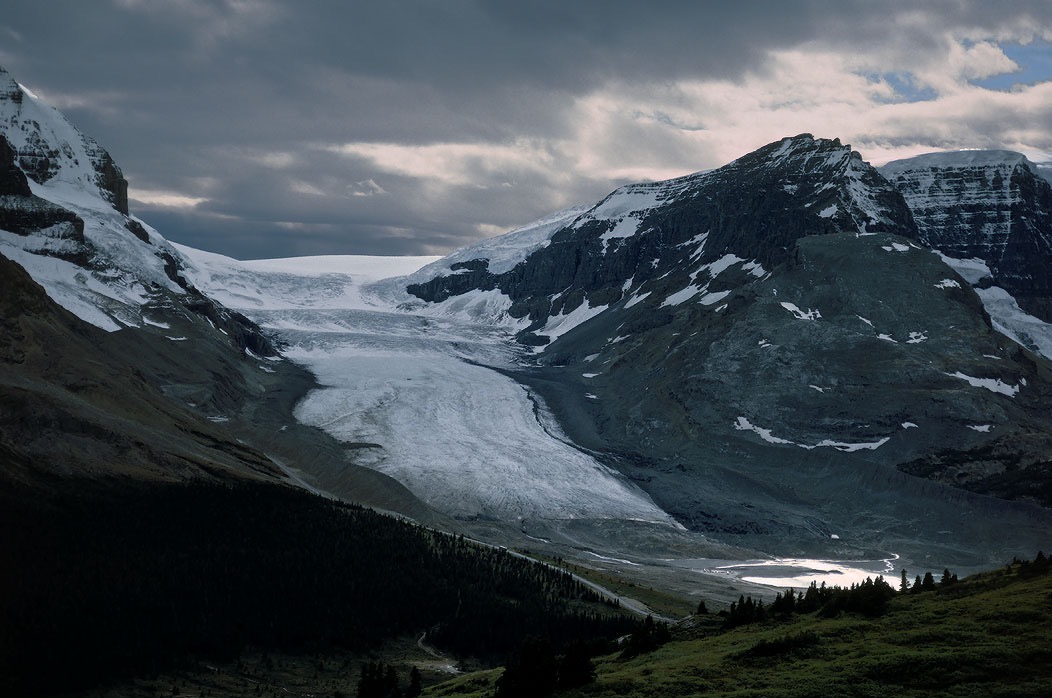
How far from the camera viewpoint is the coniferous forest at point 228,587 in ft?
225

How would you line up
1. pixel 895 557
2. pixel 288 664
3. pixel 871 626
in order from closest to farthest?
pixel 871 626 < pixel 288 664 < pixel 895 557

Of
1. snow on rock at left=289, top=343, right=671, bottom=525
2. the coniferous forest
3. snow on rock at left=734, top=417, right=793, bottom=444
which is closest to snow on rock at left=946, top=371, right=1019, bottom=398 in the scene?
Result: snow on rock at left=734, top=417, right=793, bottom=444

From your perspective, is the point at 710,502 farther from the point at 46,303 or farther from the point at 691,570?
the point at 46,303

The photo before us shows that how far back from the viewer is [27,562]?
7688 centimetres

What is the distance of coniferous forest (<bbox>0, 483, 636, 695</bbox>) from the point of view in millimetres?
68500

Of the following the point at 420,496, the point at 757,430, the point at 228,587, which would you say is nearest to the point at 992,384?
the point at 757,430

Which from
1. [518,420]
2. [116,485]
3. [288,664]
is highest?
[518,420]

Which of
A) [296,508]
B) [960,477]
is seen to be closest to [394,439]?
[296,508]

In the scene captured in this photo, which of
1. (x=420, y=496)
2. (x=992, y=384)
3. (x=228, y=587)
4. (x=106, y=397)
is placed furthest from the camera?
(x=992, y=384)

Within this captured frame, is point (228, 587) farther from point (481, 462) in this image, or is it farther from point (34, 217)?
point (34, 217)

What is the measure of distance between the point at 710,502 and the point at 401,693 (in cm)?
11148

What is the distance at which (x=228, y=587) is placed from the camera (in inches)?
3199

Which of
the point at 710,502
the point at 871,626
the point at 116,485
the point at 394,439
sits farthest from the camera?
the point at 394,439

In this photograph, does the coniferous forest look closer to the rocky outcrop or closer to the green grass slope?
the green grass slope
